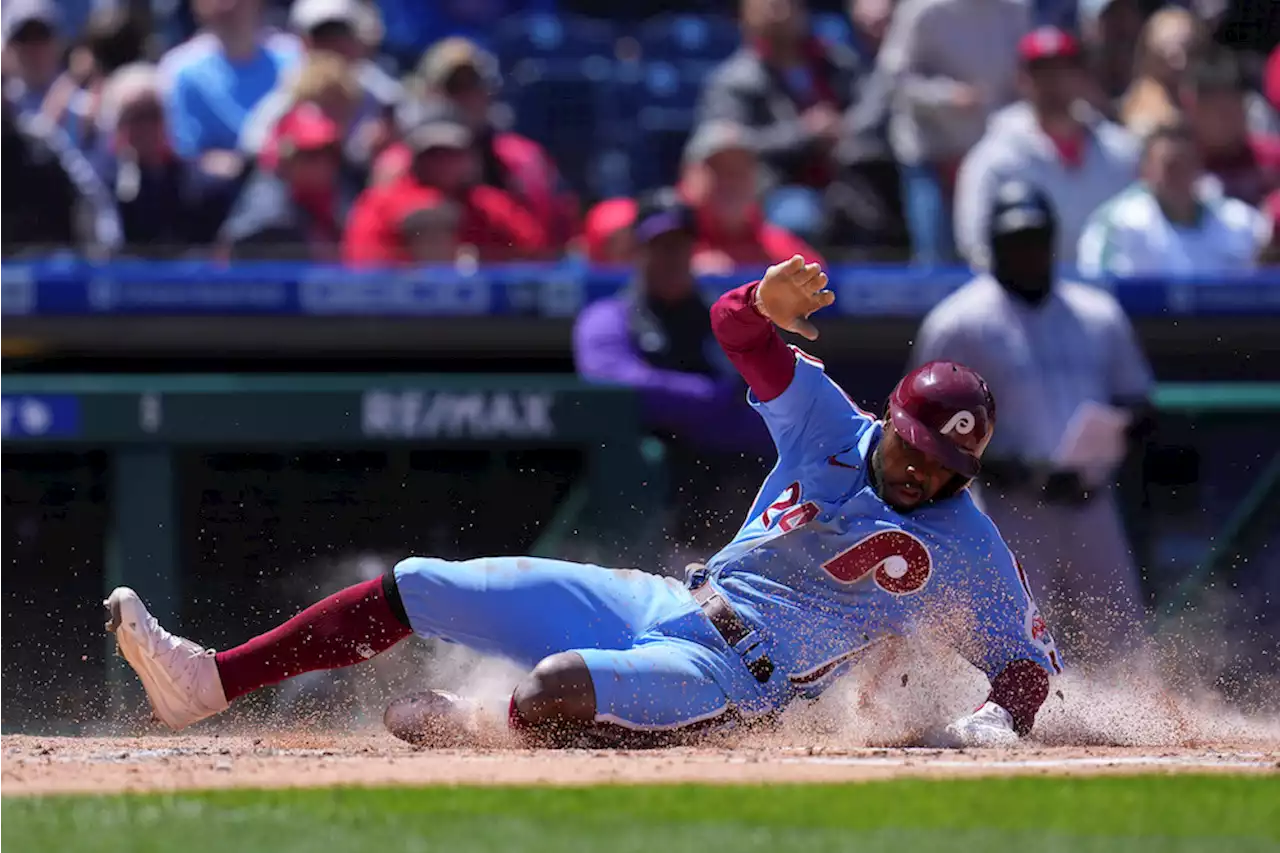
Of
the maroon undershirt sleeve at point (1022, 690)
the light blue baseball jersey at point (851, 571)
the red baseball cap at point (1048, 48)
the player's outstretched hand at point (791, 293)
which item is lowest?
the maroon undershirt sleeve at point (1022, 690)

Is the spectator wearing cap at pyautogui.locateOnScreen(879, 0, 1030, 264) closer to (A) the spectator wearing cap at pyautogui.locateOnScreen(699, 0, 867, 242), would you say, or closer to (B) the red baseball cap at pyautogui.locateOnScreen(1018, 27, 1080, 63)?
(A) the spectator wearing cap at pyautogui.locateOnScreen(699, 0, 867, 242)

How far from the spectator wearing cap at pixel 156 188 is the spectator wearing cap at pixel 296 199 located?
13 centimetres

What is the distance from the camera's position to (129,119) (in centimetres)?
942

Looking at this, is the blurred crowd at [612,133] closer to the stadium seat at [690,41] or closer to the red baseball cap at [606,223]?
the red baseball cap at [606,223]

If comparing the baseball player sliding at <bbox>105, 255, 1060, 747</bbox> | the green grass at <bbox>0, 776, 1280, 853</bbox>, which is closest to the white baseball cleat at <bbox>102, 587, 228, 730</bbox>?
the baseball player sliding at <bbox>105, 255, 1060, 747</bbox>

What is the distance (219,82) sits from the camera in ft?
32.9

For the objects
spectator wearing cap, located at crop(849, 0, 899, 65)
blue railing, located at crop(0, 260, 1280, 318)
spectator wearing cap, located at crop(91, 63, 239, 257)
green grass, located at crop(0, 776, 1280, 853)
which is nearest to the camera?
green grass, located at crop(0, 776, 1280, 853)

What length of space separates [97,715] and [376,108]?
3597 millimetres

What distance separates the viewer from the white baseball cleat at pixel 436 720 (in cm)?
599

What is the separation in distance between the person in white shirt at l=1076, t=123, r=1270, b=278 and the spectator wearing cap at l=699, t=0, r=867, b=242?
1398 millimetres

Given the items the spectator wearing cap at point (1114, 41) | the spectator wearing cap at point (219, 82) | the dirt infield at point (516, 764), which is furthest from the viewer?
the spectator wearing cap at point (1114, 41)

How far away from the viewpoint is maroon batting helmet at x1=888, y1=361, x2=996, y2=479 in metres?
5.66

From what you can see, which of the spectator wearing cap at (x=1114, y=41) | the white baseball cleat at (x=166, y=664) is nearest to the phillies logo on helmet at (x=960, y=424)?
the white baseball cleat at (x=166, y=664)

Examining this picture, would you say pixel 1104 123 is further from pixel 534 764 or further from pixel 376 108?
pixel 534 764
